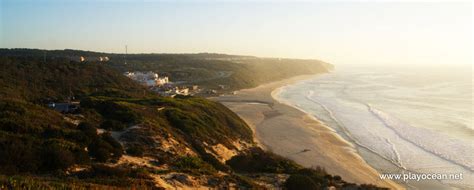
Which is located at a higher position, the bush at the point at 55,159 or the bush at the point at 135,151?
the bush at the point at 55,159

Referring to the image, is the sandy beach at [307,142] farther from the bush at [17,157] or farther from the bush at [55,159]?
the bush at [17,157]

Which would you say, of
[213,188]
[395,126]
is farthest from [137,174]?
[395,126]

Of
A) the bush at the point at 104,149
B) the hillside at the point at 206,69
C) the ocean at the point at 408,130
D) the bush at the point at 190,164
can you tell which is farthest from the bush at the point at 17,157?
the hillside at the point at 206,69

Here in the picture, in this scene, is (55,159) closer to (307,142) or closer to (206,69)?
(307,142)

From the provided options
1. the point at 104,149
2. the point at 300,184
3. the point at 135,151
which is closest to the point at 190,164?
the point at 135,151

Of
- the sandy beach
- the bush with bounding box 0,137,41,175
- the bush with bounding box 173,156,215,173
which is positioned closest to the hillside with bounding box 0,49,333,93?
the sandy beach

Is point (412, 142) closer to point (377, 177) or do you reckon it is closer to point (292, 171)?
point (377, 177)

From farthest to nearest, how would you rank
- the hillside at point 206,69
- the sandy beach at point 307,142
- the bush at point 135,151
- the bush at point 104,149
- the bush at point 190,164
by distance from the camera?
the hillside at point 206,69 < the sandy beach at point 307,142 < the bush at point 135,151 < the bush at point 190,164 < the bush at point 104,149
